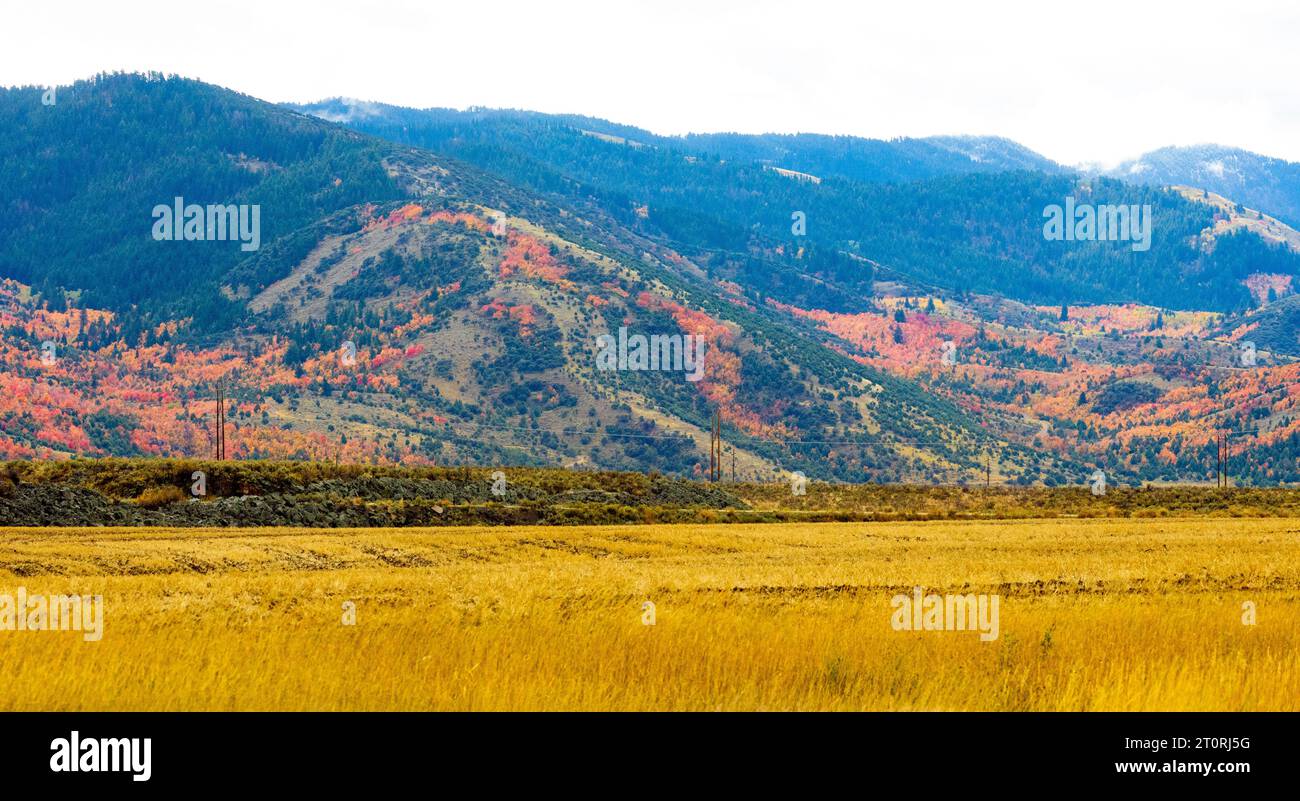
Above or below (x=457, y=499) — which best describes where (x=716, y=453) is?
below

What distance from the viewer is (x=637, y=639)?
1917cm

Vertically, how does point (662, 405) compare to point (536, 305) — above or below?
below

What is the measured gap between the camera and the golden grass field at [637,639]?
15656 mm

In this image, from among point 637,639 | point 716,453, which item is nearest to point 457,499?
point 637,639

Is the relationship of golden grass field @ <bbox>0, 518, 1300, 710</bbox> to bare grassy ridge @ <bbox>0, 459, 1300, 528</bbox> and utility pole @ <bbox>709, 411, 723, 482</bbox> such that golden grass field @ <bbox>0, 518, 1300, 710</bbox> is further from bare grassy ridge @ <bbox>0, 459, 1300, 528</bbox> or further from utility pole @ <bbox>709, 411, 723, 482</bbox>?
utility pole @ <bbox>709, 411, 723, 482</bbox>

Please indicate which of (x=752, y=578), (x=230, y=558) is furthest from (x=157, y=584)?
(x=752, y=578)

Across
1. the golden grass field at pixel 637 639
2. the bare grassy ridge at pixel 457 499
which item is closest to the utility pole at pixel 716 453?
the bare grassy ridge at pixel 457 499

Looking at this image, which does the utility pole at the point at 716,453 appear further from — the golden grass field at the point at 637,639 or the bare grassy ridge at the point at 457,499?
the golden grass field at the point at 637,639

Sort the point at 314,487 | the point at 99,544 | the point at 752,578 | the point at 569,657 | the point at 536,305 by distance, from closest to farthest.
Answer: the point at 569,657 → the point at 752,578 → the point at 99,544 → the point at 314,487 → the point at 536,305

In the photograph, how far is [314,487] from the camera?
69.3 m

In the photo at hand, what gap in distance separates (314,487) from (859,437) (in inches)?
4799

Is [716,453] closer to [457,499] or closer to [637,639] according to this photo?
[457,499]
